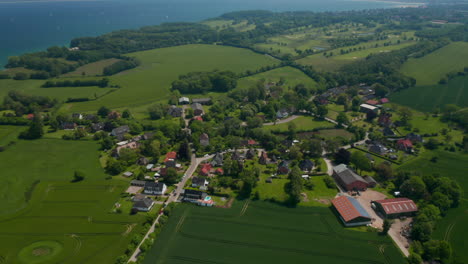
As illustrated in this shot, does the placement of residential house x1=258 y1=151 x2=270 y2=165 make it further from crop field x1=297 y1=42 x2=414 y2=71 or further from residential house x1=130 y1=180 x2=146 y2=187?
crop field x1=297 y1=42 x2=414 y2=71

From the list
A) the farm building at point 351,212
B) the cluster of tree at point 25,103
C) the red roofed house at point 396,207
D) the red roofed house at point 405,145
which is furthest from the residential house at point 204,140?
the cluster of tree at point 25,103

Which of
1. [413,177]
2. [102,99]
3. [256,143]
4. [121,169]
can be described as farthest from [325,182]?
[102,99]

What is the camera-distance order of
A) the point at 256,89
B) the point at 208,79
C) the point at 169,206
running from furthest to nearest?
the point at 208,79
the point at 256,89
the point at 169,206

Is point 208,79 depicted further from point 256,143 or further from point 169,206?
point 169,206

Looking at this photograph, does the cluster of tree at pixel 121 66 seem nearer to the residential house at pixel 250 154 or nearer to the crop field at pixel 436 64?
the residential house at pixel 250 154

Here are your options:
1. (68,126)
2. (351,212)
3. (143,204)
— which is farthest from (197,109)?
(351,212)

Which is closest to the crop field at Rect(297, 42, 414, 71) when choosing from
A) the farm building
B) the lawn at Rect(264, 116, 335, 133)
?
the lawn at Rect(264, 116, 335, 133)

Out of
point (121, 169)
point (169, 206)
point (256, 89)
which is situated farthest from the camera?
point (256, 89)

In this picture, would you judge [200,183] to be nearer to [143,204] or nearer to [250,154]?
[143,204]
